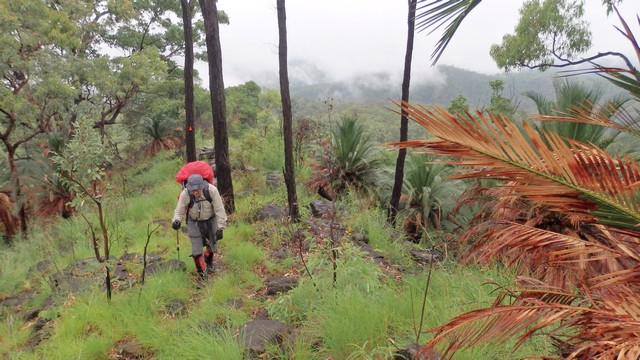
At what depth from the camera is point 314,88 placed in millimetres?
190875

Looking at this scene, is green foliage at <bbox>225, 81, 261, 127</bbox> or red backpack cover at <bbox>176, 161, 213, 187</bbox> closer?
red backpack cover at <bbox>176, 161, 213, 187</bbox>

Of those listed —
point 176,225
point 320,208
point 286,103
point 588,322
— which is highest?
point 286,103

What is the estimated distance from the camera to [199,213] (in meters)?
4.80

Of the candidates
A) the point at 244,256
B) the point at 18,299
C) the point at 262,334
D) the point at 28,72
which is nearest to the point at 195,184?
the point at 244,256

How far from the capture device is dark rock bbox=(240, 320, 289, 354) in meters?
2.95

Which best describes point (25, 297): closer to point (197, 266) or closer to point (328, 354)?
point (197, 266)

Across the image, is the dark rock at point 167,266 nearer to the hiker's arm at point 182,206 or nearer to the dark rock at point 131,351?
the hiker's arm at point 182,206

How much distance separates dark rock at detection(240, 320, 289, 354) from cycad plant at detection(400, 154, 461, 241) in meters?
4.79

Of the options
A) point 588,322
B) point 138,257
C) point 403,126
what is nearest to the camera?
point 588,322

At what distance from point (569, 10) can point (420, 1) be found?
11833 mm

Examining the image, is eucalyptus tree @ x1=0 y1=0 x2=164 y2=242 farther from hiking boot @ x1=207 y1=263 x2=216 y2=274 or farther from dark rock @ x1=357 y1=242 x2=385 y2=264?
dark rock @ x1=357 y1=242 x2=385 y2=264

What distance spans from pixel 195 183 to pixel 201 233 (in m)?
0.72

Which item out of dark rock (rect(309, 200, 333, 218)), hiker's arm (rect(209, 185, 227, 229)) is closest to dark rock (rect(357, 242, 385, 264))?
dark rock (rect(309, 200, 333, 218))

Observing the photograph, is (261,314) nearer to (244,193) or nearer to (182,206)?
(182,206)
